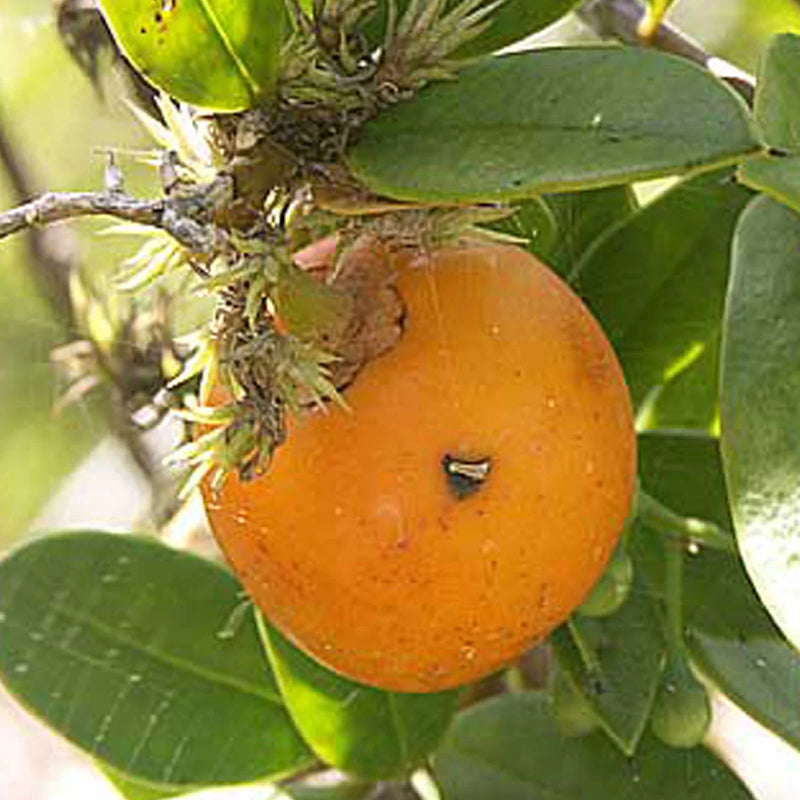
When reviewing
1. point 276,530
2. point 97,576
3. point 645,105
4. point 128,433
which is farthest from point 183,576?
point 645,105

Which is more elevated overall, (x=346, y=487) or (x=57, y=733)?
(x=346, y=487)

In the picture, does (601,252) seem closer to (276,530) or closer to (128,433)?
(276,530)

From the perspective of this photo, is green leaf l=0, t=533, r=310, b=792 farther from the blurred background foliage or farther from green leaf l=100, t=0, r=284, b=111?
green leaf l=100, t=0, r=284, b=111

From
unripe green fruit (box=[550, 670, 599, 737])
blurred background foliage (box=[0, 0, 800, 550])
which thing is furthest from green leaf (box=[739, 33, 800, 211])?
blurred background foliage (box=[0, 0, 800, 550])

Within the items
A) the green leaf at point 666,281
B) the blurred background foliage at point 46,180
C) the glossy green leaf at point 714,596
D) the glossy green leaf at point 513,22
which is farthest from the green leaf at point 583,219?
the blurred background foliage at point 46,180

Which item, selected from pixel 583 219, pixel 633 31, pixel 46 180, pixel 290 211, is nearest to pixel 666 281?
pixel 583 219

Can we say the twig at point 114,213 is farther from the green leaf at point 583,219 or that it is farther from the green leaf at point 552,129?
Answer: the green leaf at point 583,219
